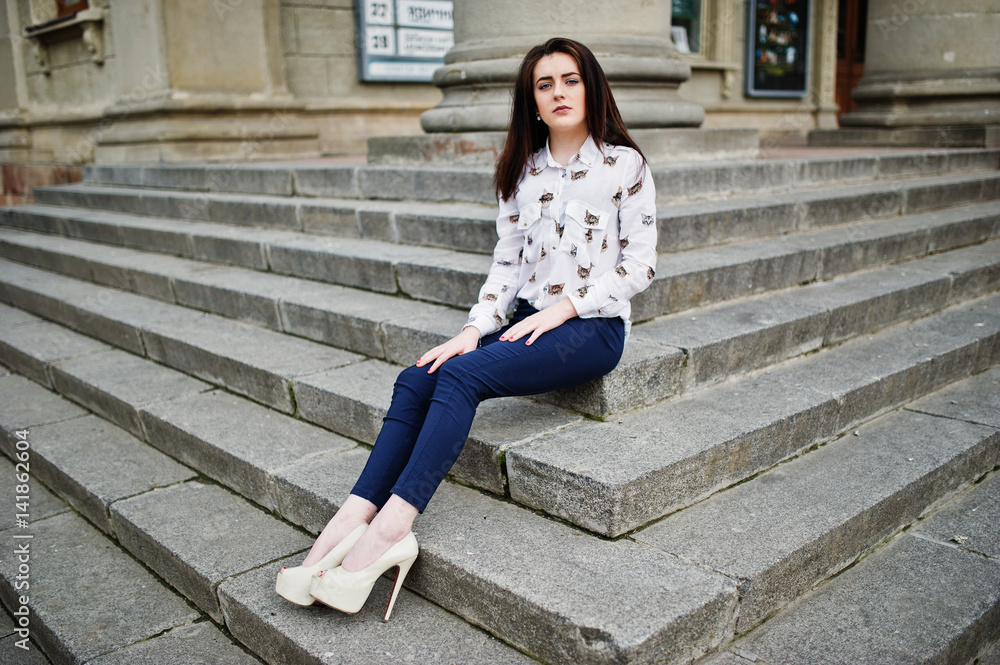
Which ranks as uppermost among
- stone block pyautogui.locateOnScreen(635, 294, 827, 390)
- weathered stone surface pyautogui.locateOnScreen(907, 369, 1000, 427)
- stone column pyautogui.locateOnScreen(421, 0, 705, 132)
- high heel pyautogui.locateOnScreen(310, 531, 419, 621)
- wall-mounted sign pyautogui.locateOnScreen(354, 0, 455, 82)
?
wall-mounted sign pyautogui.locateOnScreen(354, 0, 455, 82)

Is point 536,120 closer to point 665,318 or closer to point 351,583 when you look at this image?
point 665,318

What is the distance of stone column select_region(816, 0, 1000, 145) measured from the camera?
26.3 feet

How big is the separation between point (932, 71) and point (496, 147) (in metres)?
6.01

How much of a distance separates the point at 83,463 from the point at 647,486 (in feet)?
A: 8.34

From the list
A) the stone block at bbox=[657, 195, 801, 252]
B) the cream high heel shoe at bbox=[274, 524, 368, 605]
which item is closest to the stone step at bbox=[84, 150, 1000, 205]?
the stone block at bbox=[657, 195, 801, 252]

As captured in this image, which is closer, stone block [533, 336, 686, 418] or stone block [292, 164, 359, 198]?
stone block [533, 336, 686, 418]

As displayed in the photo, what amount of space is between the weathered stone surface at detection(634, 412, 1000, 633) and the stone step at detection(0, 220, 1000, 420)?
1.58 feet

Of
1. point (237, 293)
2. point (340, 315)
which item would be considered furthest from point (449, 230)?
point (237, 293)

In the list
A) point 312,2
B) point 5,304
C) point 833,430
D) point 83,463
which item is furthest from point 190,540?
point 312,2

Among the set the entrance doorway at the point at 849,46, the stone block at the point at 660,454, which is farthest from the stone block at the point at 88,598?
the entrance doorway at the point at 849,46

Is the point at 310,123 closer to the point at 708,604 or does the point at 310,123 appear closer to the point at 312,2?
the point at 312,2

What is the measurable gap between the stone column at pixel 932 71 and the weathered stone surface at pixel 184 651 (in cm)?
792

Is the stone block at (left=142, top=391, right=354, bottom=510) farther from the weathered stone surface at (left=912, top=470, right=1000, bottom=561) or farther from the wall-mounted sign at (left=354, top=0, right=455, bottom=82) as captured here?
the wall-mounted sign at (left=354, top=0, right=455, bottom=82)

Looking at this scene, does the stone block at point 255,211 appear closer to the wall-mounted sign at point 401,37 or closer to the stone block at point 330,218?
the stone block at point 330,218
